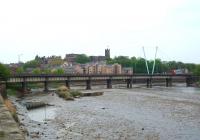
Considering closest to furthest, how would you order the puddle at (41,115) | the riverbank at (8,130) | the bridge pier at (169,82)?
the riverbank at (8,130) < the puddle at (41,115) < the bridge pier at (169,82)

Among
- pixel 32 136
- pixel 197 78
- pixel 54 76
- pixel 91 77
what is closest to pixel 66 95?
pixel 54 76

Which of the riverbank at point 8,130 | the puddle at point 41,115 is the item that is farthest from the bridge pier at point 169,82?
the riverbank at point 8,130

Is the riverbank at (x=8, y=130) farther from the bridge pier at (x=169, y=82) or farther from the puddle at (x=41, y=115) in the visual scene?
the bridge pier at (x=169, y=82)

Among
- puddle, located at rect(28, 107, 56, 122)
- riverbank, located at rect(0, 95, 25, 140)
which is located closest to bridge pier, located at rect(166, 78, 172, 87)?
puddle, located at rect(28, 107, 56, 122)

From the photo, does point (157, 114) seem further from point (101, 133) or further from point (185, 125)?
point (101, 133)

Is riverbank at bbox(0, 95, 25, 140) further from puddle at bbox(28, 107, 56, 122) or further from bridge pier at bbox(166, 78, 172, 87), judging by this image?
bridge pier at bbox(166, 78, 172, 87)

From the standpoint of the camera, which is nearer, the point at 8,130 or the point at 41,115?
the point at 8,130

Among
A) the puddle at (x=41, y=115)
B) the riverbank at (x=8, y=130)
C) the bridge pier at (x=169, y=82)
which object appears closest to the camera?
the riverbank at (x=8, y=130)

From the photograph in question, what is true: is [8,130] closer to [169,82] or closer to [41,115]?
[41,115]

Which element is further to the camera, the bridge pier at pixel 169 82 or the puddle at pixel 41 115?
the bridge pier at pixel 169 82

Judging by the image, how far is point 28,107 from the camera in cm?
6531

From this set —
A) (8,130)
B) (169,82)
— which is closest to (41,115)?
(8,130)

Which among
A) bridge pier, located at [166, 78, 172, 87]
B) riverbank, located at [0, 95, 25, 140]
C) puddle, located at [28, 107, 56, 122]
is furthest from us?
bridge pier, located at [166, 78, 172, 87]

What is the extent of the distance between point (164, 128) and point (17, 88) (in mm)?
81932
